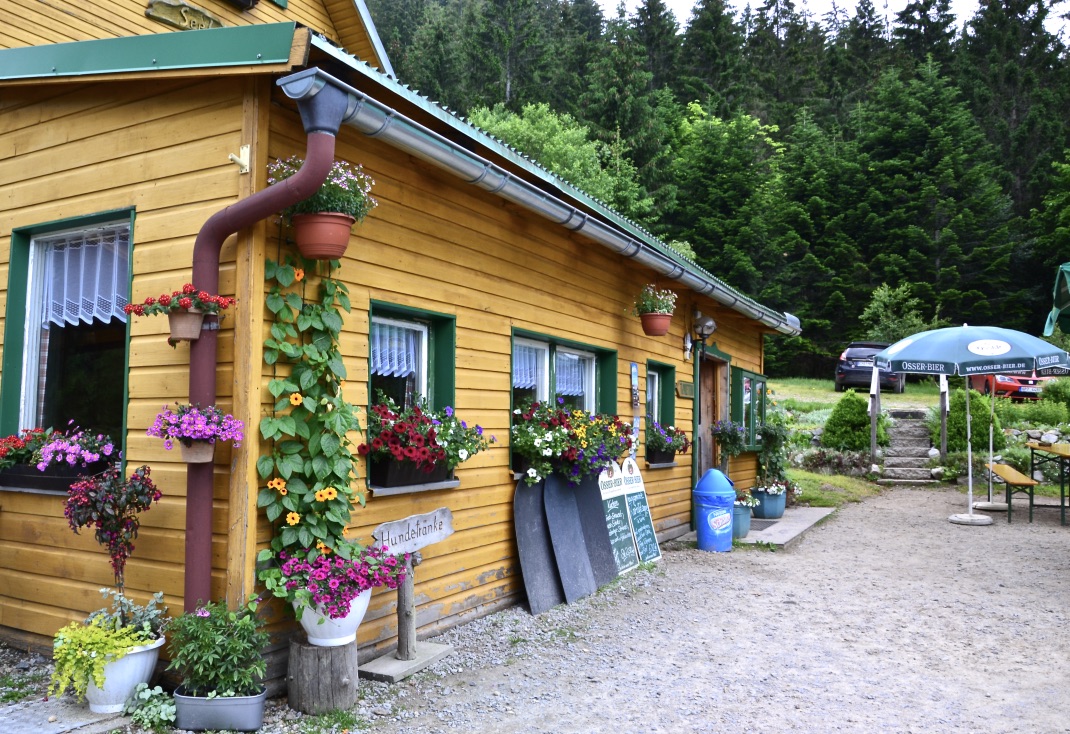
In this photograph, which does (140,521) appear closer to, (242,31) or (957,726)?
(242,31)

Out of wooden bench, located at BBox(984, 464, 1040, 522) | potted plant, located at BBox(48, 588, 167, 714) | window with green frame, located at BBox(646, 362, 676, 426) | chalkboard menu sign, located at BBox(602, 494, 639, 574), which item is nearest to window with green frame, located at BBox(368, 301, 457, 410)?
potted plant, located at BBox(48, 588, 167, 714)

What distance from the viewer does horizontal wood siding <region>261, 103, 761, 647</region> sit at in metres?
4.68

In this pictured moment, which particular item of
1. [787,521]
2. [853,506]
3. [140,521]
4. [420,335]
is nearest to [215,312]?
[140,521]

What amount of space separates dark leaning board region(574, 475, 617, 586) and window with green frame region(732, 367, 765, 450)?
16.0 feet

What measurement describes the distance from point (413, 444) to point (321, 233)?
134 cm

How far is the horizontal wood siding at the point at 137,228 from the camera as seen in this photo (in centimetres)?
403

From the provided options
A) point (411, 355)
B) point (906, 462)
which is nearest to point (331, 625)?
point (411, 355)

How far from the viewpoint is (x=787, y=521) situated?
36.5 ft

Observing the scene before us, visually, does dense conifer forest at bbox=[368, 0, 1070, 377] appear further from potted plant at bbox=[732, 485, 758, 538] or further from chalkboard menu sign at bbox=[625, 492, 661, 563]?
chalkboard menu sign at bbox=[625, 492, 661, 563]

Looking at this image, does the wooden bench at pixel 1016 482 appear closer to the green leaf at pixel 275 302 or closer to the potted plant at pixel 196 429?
the green leaf at pixel 275 302

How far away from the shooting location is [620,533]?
7582mm

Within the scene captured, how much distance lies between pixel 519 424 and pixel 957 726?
3.42 meters

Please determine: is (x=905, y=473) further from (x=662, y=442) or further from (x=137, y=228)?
(x=137, y=228)

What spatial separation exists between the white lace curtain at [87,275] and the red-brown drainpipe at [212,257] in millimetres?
888
